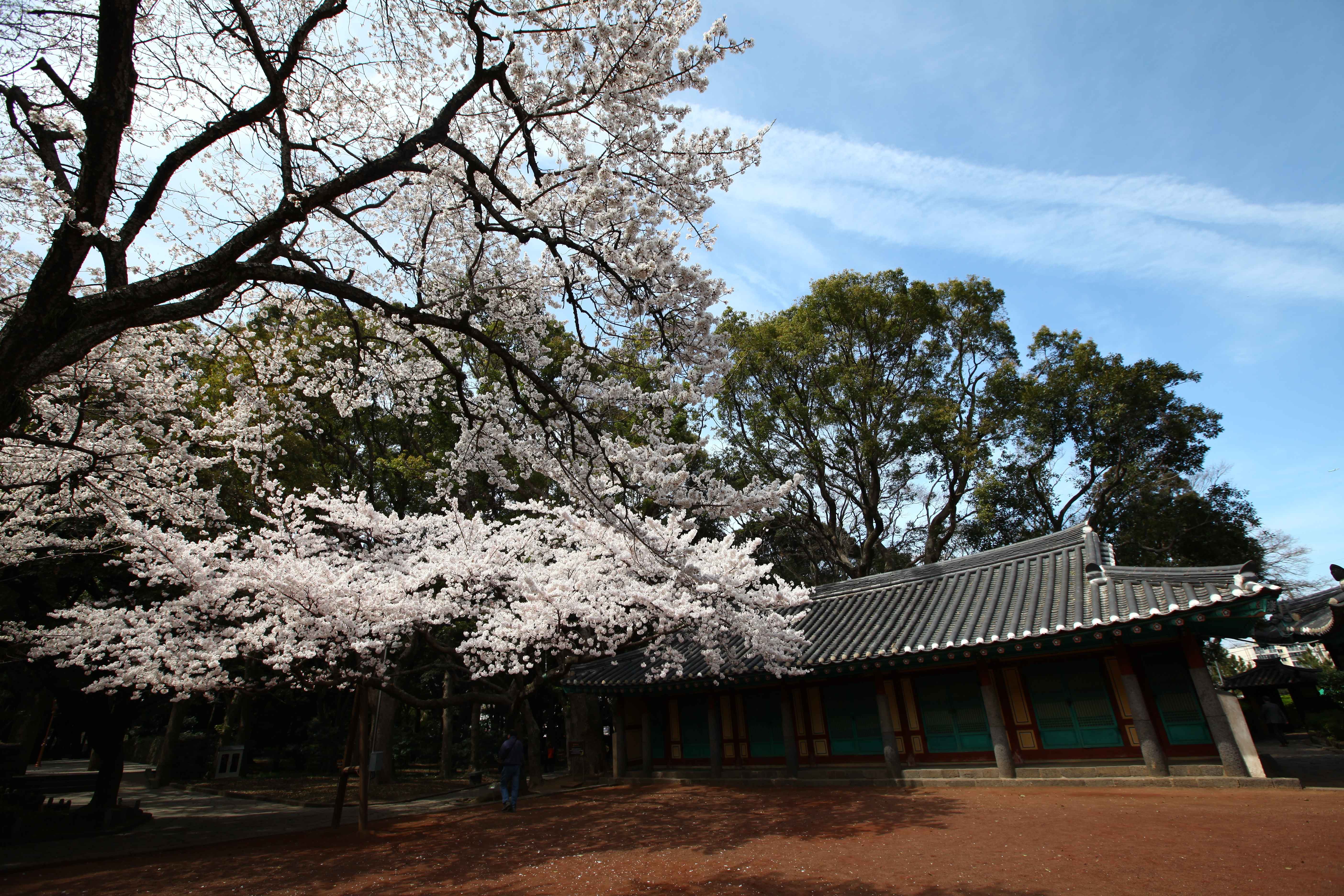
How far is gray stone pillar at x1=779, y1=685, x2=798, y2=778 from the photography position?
13.0 meters

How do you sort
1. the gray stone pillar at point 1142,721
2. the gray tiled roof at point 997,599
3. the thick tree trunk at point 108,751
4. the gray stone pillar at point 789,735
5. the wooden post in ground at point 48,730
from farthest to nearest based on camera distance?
the wooden post in ground at point 48,730
the gray stone pillar at point 789,735
the thick tree trunk at point 108,751
the gray stone pillar at point 1142,721
the gray tiled roof at point 997,599

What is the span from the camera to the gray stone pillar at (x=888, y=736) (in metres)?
11.8

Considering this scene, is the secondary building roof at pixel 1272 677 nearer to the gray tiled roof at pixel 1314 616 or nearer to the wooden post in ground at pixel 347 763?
the gray tiled roof at pixel 1314 616

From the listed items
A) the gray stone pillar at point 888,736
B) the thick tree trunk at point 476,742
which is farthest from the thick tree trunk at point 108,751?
the gray stone pillar at point 888,736

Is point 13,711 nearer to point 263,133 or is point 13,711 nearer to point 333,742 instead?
point 333,742

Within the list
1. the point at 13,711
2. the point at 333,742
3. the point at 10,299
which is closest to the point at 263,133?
the point at 10,299

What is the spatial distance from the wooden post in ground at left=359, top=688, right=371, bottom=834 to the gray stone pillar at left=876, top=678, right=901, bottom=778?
349 inches

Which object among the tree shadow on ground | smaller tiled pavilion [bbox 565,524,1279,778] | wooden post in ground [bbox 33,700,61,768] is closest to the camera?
the tree shadow on ground

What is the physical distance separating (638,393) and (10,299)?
6351 millimetres

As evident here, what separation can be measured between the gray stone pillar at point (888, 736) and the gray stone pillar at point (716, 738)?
372cm

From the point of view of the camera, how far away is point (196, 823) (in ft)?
38.7

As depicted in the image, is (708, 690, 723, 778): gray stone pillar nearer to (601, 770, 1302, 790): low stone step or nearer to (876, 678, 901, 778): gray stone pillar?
(601, 770, 1302, 790): low stone step

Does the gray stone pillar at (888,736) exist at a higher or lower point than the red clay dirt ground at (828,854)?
higher

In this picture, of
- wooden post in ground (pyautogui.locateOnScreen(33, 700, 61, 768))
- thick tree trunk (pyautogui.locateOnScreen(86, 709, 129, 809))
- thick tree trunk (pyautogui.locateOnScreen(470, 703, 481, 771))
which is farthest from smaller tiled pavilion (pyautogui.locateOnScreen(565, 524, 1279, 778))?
wooden post in ground (pyautogui.locateOnScreen(33, 700, 61, 768))
